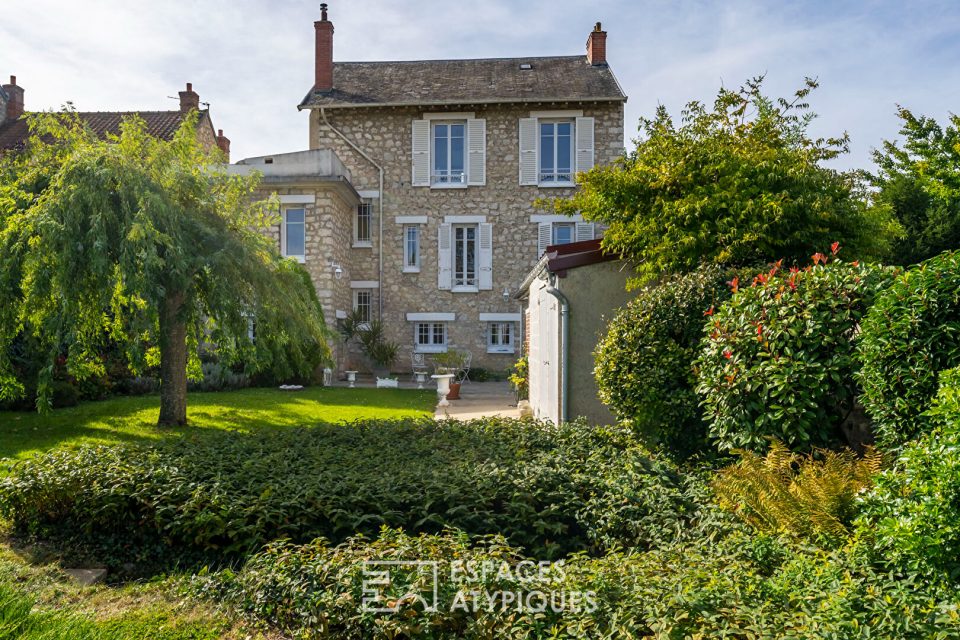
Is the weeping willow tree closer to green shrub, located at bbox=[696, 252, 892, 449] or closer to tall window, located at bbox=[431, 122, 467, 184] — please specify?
green shrub, located at bbox=[696, 252, 892, 449]

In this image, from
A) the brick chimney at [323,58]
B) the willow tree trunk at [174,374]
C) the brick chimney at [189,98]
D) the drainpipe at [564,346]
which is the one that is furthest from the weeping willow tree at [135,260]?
the brick chimney at [189,98]

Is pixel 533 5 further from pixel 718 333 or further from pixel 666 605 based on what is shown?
pixel 666 605

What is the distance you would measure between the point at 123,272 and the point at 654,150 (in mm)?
6867

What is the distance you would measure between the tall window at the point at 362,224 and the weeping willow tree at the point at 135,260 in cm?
1061

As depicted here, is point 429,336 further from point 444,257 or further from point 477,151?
point 477,151

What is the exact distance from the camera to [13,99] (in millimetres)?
23016

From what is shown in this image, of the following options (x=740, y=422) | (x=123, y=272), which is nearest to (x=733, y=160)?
(x=740, y=422)

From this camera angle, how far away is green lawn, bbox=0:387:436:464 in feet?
30.5

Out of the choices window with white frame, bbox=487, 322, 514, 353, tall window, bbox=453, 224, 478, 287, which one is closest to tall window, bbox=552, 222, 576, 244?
tall window, bbox=453, 224, 478, 287

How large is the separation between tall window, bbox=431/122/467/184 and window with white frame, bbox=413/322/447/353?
4631mm

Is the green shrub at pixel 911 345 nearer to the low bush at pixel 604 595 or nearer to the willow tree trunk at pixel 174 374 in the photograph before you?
the low bush at pixel 604 595

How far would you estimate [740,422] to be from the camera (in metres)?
5.05

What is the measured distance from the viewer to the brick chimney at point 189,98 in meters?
22.9

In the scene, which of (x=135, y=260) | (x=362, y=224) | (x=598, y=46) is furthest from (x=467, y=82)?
(x=135, y=260)
